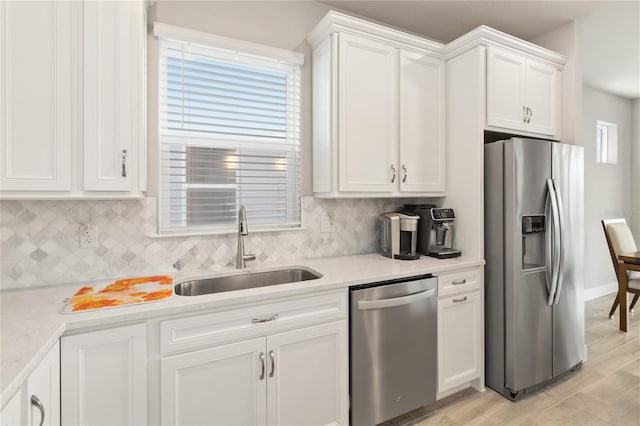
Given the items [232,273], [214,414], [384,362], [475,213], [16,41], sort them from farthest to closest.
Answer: [475,213] < [232,273] < [384,362] < [214,414] < [16,41]

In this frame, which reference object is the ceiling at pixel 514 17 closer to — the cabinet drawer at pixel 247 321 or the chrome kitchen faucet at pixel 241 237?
the chrome kitchen faucet at pixel 241 237

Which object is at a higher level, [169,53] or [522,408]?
[169,53]

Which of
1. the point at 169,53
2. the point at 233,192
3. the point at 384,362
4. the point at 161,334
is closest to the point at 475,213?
the point at 384,362

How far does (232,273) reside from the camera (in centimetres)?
199

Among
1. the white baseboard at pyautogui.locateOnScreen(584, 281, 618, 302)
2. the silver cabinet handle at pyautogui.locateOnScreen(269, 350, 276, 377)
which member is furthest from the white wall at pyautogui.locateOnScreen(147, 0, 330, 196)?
the white baseboard at pyautogui.locateOnScreen(584, 281, 618, 302)

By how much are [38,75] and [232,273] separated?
132cm

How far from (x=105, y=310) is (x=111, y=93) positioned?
3.25 ft

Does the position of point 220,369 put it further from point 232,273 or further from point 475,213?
point 475,213

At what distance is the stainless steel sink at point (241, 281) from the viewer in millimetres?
1902

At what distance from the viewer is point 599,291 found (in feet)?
14.7

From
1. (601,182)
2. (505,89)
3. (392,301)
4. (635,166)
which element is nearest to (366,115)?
(505,89)

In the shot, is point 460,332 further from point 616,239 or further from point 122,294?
point 616,239

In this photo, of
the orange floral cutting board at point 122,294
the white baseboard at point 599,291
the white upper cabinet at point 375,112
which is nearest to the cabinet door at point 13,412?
the orange floral cutting board at point 122,294

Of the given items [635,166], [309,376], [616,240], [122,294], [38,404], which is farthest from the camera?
[635,166]
